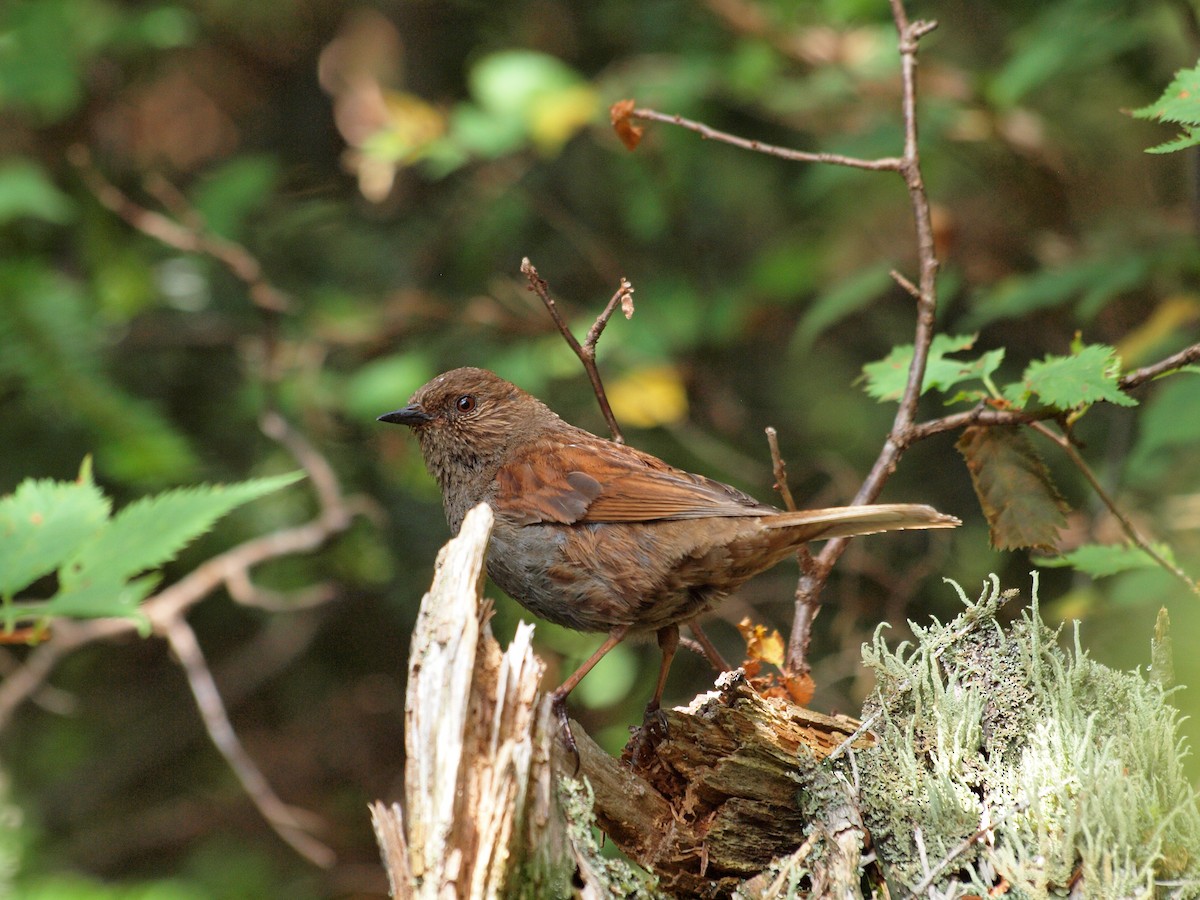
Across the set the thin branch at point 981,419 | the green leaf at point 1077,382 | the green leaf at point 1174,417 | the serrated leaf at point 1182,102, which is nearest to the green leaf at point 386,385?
the thin branch at point 981,419

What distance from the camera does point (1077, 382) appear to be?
108 inches

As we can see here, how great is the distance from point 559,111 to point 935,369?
3.01 meters

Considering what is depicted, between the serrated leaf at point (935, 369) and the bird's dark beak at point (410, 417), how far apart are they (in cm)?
163

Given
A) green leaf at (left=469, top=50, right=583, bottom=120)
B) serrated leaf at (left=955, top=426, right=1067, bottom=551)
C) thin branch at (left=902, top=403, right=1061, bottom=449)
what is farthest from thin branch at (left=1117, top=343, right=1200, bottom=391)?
green leaf at (left=469, top=50, right=583, bottom=120)

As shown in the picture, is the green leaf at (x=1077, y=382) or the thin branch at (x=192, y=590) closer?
the green leaf at (x=1077, y=382)

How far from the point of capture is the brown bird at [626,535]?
10.9ft

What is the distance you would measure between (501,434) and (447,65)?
13.6 feet

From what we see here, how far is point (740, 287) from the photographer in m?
6.48

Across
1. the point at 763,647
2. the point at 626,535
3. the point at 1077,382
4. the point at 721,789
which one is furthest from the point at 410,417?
the point at 1077,382

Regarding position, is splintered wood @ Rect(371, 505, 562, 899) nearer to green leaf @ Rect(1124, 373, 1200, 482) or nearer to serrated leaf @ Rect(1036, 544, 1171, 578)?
serrated leaf @ Rect(1036, 544, 1171, 578)

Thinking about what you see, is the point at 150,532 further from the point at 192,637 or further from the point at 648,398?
the point at 648,398

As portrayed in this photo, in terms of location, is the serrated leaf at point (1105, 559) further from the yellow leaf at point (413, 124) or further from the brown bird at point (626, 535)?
the yellow leaf at point (413, 124)

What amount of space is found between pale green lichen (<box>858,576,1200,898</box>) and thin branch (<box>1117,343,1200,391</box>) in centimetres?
65

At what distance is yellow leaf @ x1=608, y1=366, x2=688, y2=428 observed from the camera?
227 inches
